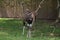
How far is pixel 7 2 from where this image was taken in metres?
14.5

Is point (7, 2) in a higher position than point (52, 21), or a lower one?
higher

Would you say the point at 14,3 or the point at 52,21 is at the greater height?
the point at 14,3

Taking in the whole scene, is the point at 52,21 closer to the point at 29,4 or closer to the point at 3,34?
the point at 29,4

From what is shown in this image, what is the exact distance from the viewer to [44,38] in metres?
9.08

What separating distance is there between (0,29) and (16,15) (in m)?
3.73

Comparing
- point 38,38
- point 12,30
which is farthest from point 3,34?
point 38,38

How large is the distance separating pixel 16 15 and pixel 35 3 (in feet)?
4.20

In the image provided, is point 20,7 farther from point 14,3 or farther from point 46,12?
point 46,12

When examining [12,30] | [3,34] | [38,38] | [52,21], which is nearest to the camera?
[38,38]

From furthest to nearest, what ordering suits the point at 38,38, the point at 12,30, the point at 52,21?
the point at 52,21, the point at 12,30, the point at 38,38

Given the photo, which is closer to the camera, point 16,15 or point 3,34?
point 3,34

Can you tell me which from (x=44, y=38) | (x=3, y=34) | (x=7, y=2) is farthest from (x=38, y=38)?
(x=7, y=2)

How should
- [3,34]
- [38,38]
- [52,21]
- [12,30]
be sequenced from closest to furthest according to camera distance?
[38,38] < [3,34] < [12,30] < [52,21]

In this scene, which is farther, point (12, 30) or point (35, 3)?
point (35, 3)
